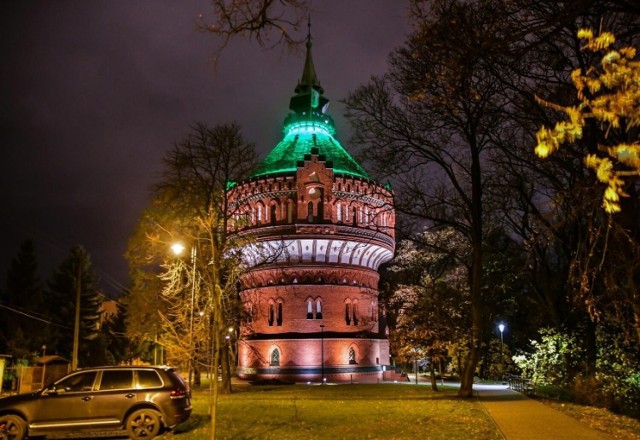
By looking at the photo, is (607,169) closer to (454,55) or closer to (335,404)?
(454,55)

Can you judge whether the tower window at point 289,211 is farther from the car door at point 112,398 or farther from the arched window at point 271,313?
the car door at point 112,398

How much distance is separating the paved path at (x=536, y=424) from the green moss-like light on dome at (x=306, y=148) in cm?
3267

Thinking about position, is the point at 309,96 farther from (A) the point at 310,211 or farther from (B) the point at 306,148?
(A) the point at 310,211

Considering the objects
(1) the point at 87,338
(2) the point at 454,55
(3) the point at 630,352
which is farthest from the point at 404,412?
(1) the point at 87,338

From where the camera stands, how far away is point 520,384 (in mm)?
32000

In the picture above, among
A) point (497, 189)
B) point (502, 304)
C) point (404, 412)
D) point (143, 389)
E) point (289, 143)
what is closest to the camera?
point (143, 389)

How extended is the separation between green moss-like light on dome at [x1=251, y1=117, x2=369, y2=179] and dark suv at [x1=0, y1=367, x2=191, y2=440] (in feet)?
116

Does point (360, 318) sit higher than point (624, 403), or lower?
higher

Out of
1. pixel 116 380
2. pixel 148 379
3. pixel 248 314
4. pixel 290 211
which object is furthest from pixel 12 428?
pixel 290 211

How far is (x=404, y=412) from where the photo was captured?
17.4m

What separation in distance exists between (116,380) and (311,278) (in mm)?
33589

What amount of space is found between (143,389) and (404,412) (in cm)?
747

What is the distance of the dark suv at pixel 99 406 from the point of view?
1334cm

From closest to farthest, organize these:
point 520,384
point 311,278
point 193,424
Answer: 1. point 193,424
2. point 520,384
3. point 311,278
